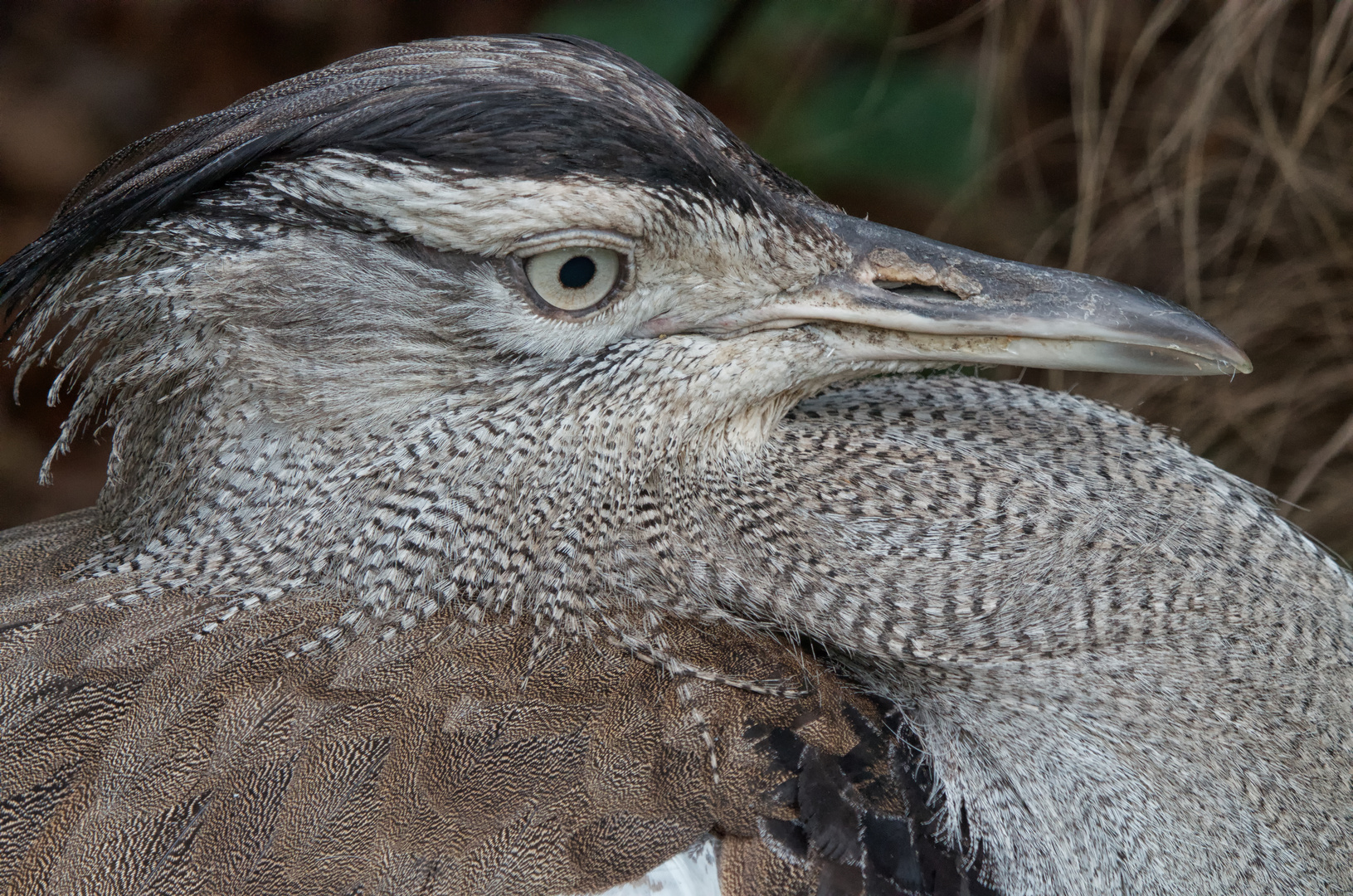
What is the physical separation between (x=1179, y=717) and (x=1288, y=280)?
1914 mm

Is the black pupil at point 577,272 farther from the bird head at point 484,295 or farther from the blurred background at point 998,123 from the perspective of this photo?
the blurred background at point 998,123

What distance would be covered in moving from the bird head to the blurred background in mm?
1528

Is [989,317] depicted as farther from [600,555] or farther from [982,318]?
[600,555]

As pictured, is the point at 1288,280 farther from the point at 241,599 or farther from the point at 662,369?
the point at 241,599

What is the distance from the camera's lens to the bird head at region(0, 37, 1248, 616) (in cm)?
139

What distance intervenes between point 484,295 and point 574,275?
113mm

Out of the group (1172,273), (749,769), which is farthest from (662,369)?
(1172,273)

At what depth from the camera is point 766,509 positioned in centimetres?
150

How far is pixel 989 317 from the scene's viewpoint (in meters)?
1.47

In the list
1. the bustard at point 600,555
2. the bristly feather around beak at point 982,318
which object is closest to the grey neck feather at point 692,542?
the bustard at point 600,555

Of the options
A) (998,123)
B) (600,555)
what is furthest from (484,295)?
(998,123)

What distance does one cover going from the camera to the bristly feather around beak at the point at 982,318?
1472 mm

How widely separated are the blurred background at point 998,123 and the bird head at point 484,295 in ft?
5.01

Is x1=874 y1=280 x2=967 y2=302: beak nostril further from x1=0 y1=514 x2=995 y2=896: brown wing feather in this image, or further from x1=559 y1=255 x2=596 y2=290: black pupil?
x1=0 y1=514 x2=995 y2=896: brown wing feather
